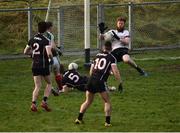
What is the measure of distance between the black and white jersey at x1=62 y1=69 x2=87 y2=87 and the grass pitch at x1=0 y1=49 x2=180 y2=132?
27 cm

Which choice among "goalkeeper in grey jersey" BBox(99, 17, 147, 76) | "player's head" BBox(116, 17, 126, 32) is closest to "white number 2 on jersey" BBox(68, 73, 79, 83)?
"goalkeeper in grey jersey" BBox(99, 17, 147, 76)

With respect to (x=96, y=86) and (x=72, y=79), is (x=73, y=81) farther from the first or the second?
(x=96, y=86)

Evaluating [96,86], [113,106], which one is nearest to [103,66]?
[96,86]

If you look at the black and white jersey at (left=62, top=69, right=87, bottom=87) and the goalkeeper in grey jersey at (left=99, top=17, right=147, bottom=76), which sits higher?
the goalkeeper in grey jersey at (left=99, top=17, right=147, bottom=76)

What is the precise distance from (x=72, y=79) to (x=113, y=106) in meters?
2.19

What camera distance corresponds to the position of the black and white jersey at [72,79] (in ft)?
58.6

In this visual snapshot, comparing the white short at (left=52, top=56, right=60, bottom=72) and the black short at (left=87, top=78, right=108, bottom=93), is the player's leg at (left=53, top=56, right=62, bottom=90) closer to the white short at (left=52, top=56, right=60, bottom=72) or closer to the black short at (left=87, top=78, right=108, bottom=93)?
the white short at (left=52, top=56, right=60, bottom=72)

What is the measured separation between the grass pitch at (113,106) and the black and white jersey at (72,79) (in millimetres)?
274

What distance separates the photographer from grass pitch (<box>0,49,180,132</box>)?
45.3ft

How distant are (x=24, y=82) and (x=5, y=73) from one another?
243cm

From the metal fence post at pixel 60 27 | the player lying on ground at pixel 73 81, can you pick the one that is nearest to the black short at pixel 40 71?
the player lying on ground at pixel 73 81

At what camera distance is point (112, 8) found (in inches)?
1205

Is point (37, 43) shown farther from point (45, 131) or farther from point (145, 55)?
point (145, 55)

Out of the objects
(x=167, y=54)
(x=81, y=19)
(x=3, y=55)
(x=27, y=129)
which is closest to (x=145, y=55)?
(x=167, y=54)
